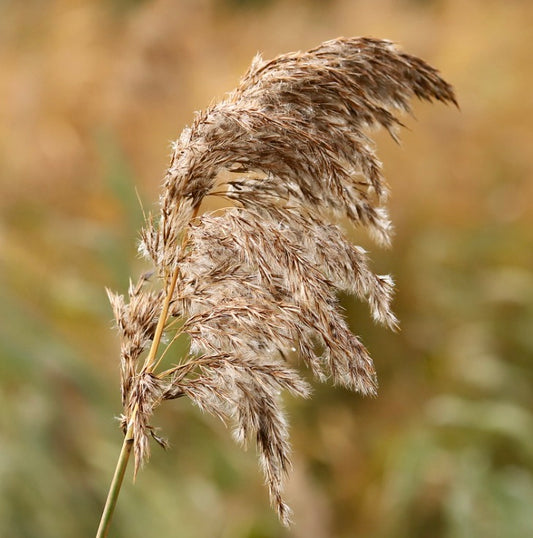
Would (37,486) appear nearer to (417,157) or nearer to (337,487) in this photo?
(337,487)

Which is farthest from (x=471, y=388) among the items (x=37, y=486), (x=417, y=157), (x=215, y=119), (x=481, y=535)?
(x=215, y=119)

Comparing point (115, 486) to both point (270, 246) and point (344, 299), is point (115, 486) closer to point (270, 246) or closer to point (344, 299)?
point (270, 246)

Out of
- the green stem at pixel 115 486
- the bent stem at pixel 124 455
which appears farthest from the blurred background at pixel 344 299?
the green stem at pixel 115 486

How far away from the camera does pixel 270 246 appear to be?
0.95 metres

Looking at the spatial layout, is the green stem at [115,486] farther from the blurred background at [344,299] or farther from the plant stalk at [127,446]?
the blurred background at [344,299]

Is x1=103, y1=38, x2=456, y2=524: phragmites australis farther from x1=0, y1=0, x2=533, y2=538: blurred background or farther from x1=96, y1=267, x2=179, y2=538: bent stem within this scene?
x1=0, y1=0, x2=533, y2=538: blurred background

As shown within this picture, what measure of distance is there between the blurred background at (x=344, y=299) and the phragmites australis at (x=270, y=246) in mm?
1072

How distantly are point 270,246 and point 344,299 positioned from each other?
3.00m

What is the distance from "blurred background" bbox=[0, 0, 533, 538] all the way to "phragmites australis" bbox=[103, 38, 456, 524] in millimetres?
1072

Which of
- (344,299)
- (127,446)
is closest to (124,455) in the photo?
(127,446)

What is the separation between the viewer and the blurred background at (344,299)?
3.02 metres

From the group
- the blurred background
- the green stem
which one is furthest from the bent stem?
the blurred background

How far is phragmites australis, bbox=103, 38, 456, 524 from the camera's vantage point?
0.94 m

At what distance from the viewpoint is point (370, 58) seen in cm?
106
